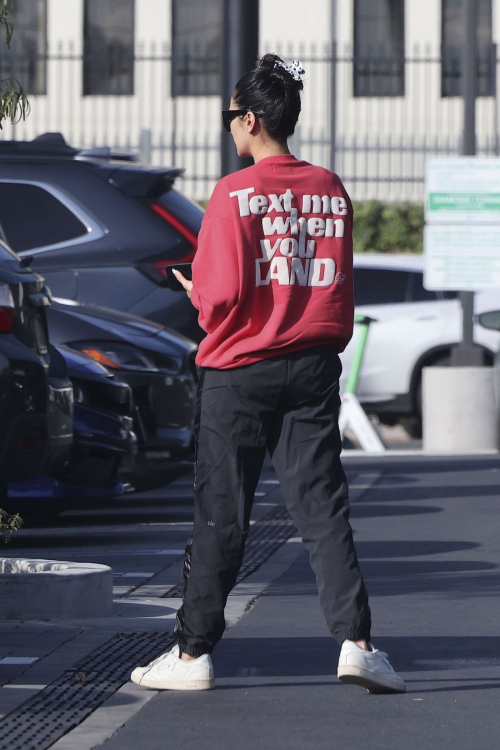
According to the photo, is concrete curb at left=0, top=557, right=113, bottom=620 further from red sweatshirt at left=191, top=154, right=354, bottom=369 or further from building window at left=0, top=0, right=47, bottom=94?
building window at left=0, top=0, right=47, bottom=94

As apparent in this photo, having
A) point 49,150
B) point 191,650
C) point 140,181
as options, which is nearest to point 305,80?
point 49,150

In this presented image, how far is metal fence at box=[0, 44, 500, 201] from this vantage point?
22500mm

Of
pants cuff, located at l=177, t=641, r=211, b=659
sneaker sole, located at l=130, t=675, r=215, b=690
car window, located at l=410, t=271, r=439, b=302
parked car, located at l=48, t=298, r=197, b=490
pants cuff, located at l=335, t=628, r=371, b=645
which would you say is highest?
car window, located at l=410, t=271, r=439, b=302

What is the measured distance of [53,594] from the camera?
230 inches

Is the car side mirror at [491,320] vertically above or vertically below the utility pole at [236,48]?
below

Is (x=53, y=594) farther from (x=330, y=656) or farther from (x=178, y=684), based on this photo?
(x=178, y=684)

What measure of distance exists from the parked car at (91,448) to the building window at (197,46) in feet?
53.9

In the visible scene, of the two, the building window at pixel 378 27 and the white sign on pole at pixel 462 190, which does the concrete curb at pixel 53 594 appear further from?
the building window at pixel 378 27

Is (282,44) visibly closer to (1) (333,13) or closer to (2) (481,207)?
(1) (333,13)

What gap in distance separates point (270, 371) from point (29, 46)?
21983mm

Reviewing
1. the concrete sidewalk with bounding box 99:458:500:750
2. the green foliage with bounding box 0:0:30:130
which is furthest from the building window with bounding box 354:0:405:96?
the green foliage with bounding box 0:0:30:130

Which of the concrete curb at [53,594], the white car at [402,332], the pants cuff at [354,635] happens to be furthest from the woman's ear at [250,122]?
the white car at [402,332]

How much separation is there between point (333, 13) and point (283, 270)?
21.7 metres

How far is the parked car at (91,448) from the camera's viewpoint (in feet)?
26.3
